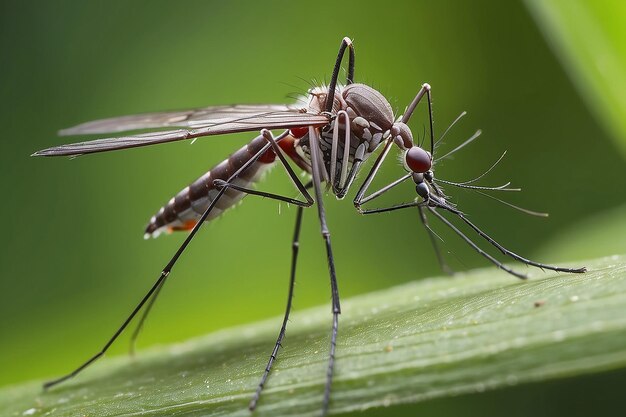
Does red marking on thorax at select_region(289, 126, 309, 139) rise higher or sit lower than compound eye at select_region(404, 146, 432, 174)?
higher

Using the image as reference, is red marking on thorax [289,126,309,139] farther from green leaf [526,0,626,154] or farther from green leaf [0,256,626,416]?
green leaf [526,0,626,154]

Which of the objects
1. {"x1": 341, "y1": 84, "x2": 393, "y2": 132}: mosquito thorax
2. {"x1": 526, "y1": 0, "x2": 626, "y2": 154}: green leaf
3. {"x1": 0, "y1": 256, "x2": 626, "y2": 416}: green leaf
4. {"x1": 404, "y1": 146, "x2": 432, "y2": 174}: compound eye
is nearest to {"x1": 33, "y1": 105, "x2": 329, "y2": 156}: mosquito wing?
{"x1": 341, "y1": 84, "x2": 393, "y2": 132}: mosquito thorax

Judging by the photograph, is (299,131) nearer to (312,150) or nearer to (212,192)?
(312,150)

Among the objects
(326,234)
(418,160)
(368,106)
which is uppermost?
(368,106)

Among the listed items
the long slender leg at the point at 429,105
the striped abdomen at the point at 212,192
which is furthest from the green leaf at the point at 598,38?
the striped abdomen at the point at 212,192

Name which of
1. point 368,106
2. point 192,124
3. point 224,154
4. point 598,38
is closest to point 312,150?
point 368,106

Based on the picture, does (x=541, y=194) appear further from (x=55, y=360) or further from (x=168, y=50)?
(x=55, y=360)

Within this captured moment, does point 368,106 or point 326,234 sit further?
point 368,106
